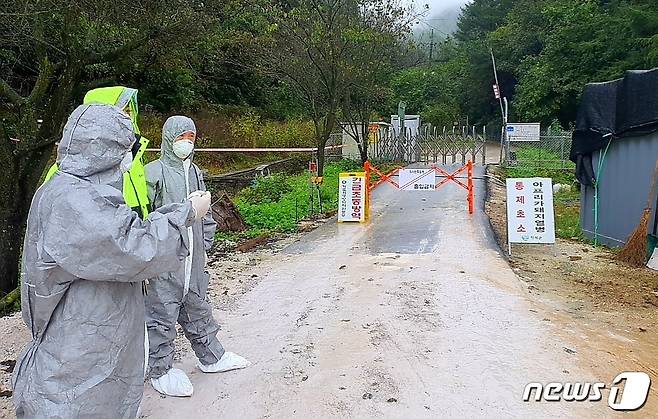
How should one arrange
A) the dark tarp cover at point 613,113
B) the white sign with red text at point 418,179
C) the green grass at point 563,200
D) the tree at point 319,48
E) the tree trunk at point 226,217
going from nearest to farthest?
the dark tarp cover at point 613,113 → the tree trunk at point 226,217 → the green grass at point 563,200 → the white sign with red text at point 418,179 → the tree at point 319,48

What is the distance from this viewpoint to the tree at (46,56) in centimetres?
769

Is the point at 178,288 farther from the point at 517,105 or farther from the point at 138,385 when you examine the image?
the point at 517,105

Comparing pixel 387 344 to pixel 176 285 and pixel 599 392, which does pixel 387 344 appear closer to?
pixel 599 392

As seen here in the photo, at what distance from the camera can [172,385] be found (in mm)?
4203

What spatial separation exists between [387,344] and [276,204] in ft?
28.8

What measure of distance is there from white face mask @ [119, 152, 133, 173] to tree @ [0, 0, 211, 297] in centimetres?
493

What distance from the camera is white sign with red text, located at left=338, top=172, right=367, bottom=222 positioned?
1224cm

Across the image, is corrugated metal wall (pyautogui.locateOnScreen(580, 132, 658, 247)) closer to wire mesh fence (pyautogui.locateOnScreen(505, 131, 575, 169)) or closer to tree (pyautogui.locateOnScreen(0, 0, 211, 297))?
tree (pyautogui.locateOnScreen(0, 0, 211, 297))

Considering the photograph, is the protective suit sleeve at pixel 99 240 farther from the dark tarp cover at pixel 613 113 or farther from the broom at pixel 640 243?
the dark tarp cover at pixel 613 113

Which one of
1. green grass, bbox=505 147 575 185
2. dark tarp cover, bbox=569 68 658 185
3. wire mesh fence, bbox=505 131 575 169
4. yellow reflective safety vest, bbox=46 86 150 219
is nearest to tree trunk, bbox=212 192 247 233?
dark tarp cover, bbox=569 68 658 185

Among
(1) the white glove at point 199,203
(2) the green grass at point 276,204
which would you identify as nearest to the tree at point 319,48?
(2) the green grass at point 276,204

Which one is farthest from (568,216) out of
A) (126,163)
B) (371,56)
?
(126,163)

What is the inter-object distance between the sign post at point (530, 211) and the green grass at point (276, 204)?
388 centimetres

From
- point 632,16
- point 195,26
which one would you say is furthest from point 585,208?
point 632,16
